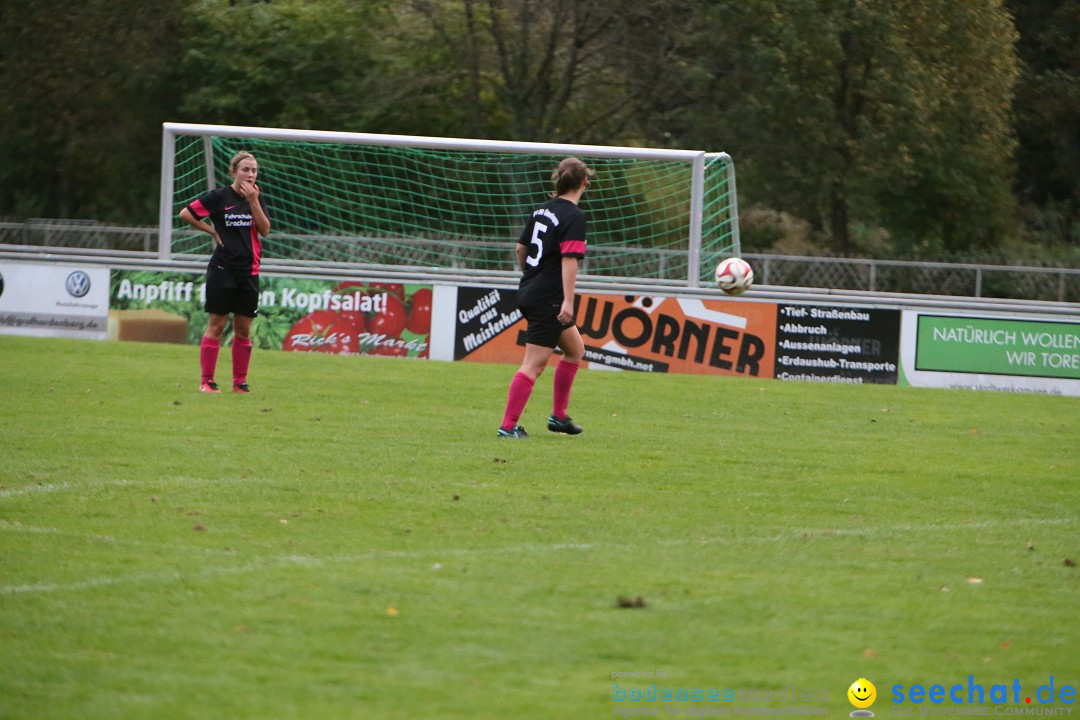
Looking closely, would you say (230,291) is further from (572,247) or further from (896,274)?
(896,274)

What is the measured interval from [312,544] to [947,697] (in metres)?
2.90

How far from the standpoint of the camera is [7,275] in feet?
56.2

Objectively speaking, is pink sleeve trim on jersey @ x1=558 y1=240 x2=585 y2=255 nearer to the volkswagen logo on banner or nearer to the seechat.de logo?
the seechat.de logo

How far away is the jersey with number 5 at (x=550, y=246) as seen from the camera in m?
9.33

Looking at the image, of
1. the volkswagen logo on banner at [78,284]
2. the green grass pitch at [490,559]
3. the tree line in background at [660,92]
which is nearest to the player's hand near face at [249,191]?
the green grass pitch at [490,559]

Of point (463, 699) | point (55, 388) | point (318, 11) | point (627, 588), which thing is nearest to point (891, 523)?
point (627, 588)

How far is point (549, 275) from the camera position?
953cm

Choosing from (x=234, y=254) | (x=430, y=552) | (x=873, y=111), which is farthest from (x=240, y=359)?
(x=873, y=111)

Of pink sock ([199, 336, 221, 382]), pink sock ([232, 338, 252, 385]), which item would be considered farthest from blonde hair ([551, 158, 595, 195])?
pink sock ([199, 336, 221, 382])

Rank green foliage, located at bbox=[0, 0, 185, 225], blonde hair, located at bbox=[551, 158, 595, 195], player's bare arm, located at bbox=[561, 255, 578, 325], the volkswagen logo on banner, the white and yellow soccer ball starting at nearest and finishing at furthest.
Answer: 1. player's bare arm, located at bbox=[561, 255, 578, 325]
2. blonde hair, located at bbox=[551, 158, 595, 195]
3. the white and yellow soccer ball
4. the volkswagen logo on banner
5. green foliage, located at bbox=[0, 0, 185, 225]

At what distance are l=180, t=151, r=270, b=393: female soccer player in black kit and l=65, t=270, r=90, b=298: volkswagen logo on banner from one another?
5.91m

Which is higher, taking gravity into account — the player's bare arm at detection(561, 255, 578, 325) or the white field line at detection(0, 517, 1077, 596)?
the player's bare arm at detection(561, 255, 578, 325)

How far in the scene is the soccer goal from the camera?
18.1 meters

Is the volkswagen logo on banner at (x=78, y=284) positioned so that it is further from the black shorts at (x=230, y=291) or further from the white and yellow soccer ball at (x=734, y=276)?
the white and yellow soccer ball at (x=734, y=276)
